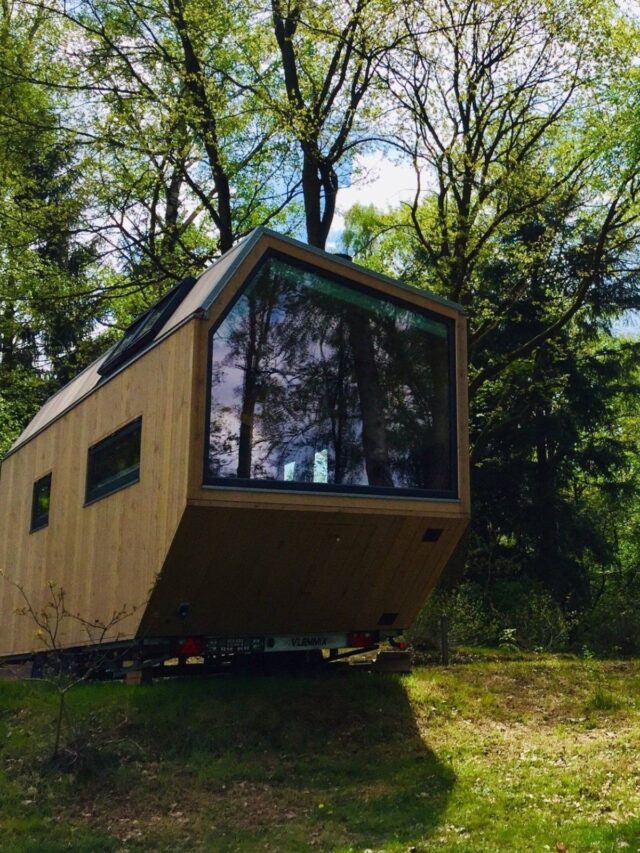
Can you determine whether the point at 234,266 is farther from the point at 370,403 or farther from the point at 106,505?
the point at 106,505

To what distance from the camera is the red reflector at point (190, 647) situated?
333 inches

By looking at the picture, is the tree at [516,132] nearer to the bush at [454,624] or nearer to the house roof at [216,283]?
the bush at [454,624]

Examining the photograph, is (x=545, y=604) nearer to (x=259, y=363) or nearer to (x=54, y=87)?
(x=259, y=363)

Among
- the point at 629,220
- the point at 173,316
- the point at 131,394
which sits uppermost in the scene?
the point at 629,220

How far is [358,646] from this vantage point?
947 cm

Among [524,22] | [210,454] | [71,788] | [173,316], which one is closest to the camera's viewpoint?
[71,788]

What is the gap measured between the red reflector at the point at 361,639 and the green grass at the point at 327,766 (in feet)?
1.46

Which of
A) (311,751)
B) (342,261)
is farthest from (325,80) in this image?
(311,751)

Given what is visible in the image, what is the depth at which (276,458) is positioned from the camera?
7766 mm

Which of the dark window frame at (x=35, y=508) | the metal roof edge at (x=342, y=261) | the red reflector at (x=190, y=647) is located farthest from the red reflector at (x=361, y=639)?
the dark window frame at (x=35, y=508)

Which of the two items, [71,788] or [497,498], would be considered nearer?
[71,788]

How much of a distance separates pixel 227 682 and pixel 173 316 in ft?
12.3

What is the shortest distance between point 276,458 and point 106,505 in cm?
225

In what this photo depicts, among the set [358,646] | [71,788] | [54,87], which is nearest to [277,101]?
[54,87]
